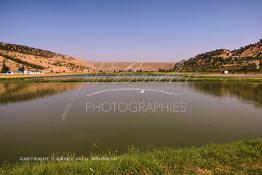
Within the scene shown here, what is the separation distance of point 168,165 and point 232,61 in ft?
295

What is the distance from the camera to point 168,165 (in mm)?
8859

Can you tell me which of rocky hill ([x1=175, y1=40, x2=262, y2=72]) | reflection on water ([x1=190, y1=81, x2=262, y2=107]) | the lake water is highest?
rocky hill ([x1=175, y1=40, x2=262, y2=72])

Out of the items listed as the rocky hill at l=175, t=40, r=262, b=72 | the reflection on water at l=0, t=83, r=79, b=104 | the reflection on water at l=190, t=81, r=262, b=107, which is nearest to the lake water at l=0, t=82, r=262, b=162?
the reflection on water at l=190, t=81, r=262, b=107

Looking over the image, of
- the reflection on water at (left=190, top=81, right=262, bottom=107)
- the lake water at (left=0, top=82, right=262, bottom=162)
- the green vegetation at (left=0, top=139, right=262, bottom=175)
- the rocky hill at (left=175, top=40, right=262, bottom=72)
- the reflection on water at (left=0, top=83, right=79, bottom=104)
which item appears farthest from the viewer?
the rocky hill at (left=175, top=40, right=262, bottom=72)

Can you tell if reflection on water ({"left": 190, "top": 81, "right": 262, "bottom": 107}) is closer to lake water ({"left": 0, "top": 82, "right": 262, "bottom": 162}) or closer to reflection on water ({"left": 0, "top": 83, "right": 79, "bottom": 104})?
lake water ({"left": 0, "top": 82, "right": 262, "bottom": 162})

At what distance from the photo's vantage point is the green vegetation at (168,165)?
831 cm

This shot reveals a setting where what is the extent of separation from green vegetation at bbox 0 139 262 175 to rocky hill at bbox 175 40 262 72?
4313 centimetres

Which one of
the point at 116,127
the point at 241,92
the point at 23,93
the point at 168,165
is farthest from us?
the point at 23,93

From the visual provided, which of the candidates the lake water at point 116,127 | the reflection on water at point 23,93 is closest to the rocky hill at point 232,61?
the reflection on water at point 23,93

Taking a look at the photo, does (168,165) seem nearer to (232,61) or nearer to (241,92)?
(241,92)

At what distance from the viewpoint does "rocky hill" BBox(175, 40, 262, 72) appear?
7775cm

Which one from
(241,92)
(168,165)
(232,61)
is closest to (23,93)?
(241,92)

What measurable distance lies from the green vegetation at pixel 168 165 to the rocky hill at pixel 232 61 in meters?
43.1

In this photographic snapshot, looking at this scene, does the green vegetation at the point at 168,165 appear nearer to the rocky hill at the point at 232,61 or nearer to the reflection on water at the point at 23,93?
the reflection on water at the point at 23,93
